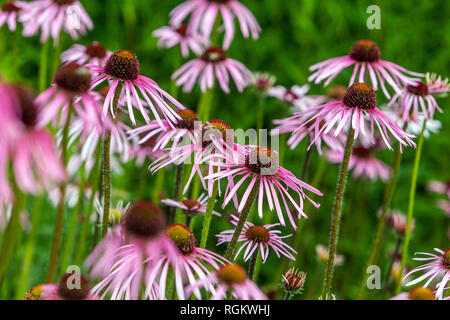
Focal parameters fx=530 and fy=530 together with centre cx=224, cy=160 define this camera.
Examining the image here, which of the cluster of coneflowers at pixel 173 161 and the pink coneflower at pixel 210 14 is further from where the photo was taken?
the pink coneflower at pixel 210 14

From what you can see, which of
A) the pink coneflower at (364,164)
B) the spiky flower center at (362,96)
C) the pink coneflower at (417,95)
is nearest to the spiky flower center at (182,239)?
the spiky flower center at (362,96)

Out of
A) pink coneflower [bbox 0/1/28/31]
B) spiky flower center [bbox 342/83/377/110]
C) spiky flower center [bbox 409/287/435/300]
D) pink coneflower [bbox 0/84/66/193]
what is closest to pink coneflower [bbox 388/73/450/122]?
spiky flower center [bbox 342/83/377/110]

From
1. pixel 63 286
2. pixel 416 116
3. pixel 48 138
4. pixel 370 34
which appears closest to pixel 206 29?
pixel 416 116

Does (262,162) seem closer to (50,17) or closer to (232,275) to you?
(232,275)

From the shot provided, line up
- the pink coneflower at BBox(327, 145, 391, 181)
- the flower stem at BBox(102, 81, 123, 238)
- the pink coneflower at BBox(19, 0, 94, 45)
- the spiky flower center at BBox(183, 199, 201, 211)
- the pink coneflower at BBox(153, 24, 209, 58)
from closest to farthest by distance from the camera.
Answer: the flower stem at BBox(102, 81, 123, 238), the spiky flower center at BBox(183, 199, 201, 211), the pink coneflower at BBox(19, 0, 94, 45), the pink coneflower at BBox(153, 24, 209, 58), the pink coneflower at BBox(327, 145, 391, 181)

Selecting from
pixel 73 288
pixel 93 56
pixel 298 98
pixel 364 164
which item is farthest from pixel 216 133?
pixel 364 164

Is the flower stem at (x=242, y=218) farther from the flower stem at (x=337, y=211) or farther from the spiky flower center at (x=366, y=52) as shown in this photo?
the spiky flower center at (x=366, y=52)

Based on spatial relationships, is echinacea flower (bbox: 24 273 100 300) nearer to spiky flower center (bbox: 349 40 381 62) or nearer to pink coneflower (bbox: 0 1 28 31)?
spiky flower center (bbox: 349 40 381 62)
